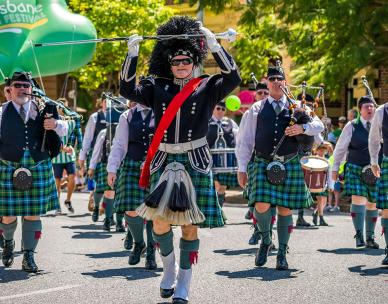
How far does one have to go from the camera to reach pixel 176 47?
7430 mm

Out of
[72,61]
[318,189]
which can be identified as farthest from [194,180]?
[72,61]

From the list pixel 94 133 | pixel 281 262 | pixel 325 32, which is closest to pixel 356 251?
pixel 281 262

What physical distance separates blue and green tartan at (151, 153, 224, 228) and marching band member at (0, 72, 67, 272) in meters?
1.76

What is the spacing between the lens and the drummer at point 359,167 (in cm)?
1121

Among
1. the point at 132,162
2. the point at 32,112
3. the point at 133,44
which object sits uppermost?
the point at 133,44

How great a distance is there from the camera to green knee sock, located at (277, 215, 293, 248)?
30.1 ft

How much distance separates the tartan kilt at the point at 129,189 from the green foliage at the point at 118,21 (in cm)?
1738

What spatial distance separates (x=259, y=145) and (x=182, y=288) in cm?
255

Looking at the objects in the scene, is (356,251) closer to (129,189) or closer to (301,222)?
(129,189)

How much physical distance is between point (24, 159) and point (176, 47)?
7.10ft

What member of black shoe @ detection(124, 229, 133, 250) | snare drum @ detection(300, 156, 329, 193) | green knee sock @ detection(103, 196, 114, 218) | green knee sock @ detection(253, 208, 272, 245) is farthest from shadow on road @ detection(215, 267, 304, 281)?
green knee sock @ detection(103, 196, 114, 218)

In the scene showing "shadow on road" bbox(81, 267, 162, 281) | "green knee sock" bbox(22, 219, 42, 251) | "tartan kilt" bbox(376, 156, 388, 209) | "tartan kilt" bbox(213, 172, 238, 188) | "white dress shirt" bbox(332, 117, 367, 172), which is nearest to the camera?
"shadow on road" bbox(81, 267, 162, 281)

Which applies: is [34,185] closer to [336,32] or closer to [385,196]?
[385,196]

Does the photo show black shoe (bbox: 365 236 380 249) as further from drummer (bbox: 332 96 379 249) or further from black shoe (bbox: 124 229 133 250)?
black shoe (bbox: 124 229 133 250)
